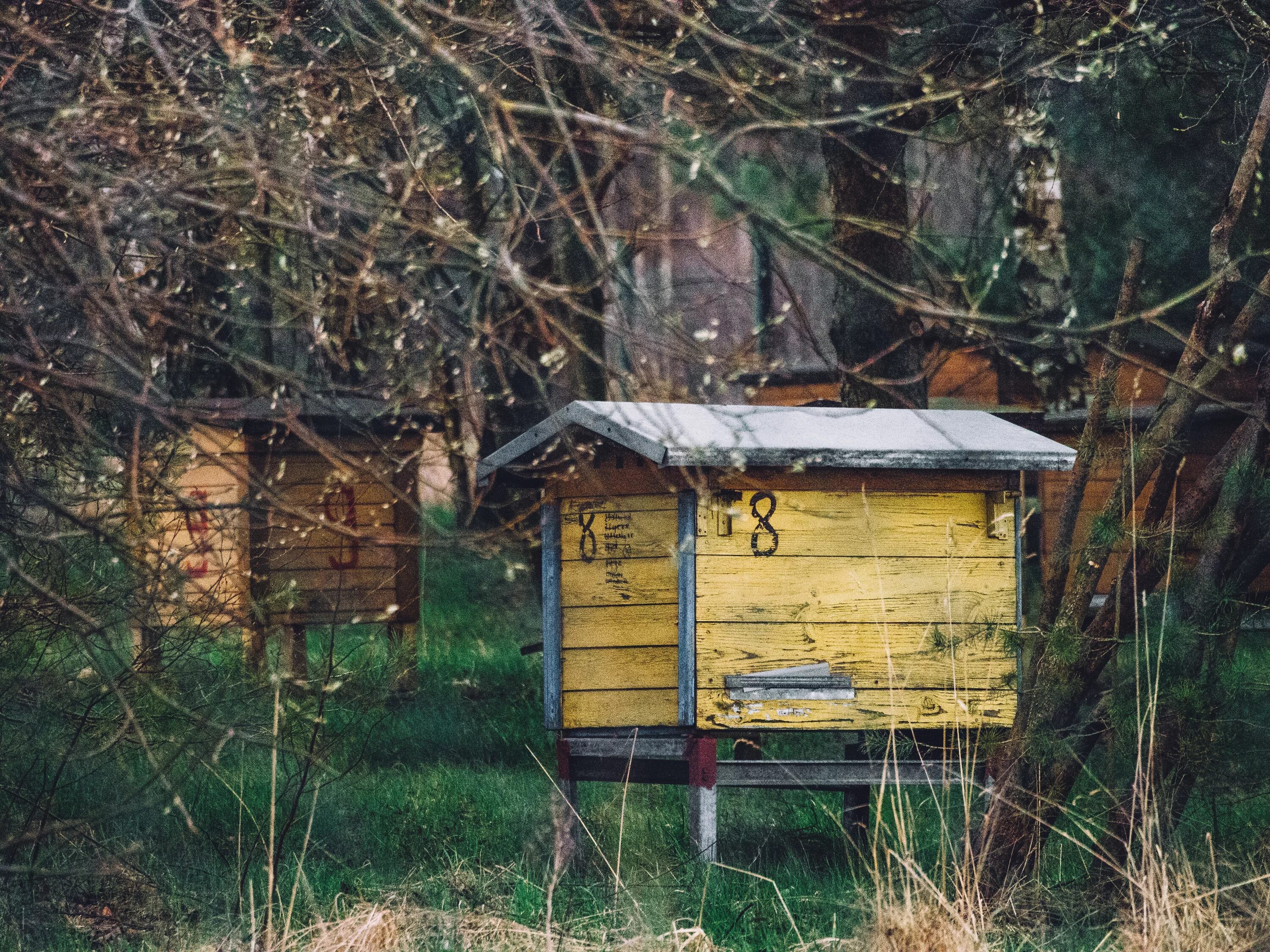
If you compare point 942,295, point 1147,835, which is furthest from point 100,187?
point 942,295

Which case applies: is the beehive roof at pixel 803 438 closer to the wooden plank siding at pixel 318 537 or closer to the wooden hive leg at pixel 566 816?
the wooden hive leg at pixel 566 816

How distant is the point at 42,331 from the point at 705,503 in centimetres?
251

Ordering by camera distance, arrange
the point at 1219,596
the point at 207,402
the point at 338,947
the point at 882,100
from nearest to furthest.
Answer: the point at 338,947
the point at 207,402
the point at 1219,596
the point at 882,100

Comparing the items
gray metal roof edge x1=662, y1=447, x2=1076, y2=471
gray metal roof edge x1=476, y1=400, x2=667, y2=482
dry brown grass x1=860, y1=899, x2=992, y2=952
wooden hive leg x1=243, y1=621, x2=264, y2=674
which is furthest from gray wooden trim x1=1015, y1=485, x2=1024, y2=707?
wooden hive leg x1=243, y1=621, x2=264, y2=674

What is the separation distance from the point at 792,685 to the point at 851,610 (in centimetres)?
37

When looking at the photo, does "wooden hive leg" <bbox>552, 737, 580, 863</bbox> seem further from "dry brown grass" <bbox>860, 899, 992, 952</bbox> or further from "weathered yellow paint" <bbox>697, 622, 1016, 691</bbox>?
"dry brown grass" <bbox>860, 899, 992, 952</bbox>

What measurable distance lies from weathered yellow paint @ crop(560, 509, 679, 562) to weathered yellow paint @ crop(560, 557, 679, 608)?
3cm

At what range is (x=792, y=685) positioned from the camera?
5.07m

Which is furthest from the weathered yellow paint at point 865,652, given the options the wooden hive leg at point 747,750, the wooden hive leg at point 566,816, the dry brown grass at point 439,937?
the wooden hive leg at point 747,750

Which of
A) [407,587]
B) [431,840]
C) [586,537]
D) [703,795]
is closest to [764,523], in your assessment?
[586,537]

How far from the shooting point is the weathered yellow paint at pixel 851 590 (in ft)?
16.7

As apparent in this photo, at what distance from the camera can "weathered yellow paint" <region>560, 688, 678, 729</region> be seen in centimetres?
548

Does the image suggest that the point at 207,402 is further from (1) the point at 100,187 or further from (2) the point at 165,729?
(2) the point at 165,729

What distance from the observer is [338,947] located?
151 inches
